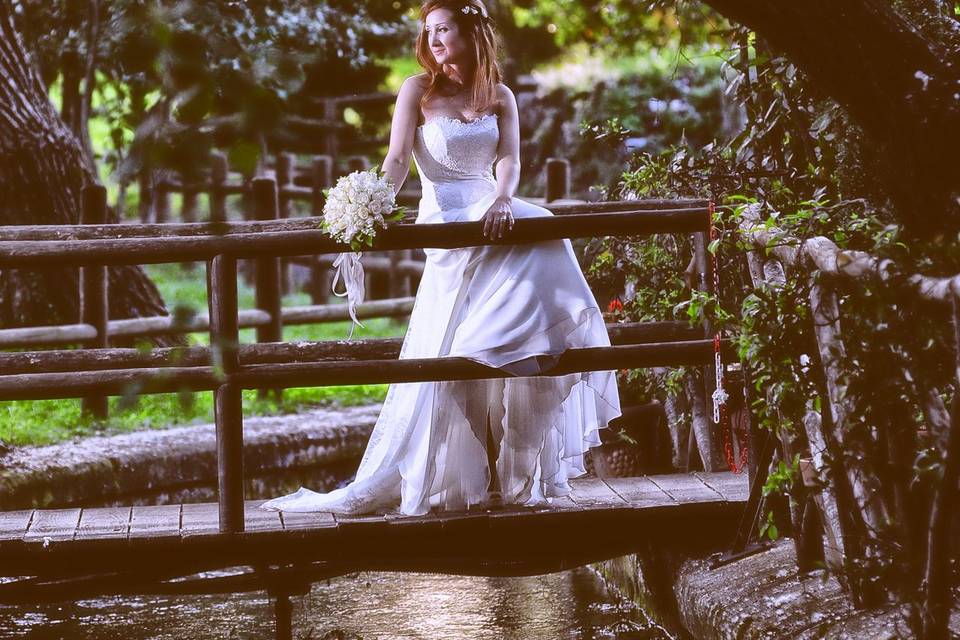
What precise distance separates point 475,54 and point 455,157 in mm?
383

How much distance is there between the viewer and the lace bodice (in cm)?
460

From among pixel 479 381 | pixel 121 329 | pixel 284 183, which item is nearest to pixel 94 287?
pixel 121 329

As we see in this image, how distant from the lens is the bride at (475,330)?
4.32m

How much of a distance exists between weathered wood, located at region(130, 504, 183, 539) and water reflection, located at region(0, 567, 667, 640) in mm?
650

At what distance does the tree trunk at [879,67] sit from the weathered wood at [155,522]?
2.47m

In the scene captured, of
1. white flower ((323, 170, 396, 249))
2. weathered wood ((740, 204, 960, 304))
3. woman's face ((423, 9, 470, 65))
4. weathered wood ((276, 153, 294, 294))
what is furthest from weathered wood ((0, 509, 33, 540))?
weathered wood ((276, 153, 294, 294))

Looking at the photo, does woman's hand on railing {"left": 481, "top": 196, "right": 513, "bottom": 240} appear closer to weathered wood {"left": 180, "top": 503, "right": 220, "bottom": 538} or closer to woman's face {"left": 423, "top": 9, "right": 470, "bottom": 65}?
woman's face {"left": 423, "top": 9, "right": 470, "bottom": 65}

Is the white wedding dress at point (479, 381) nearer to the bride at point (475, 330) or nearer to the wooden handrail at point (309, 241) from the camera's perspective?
the bride at point (475, 330)

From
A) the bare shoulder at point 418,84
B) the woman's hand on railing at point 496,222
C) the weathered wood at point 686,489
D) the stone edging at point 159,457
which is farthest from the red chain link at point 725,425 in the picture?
the stone edging at point 159,457

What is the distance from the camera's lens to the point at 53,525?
432 centimetres

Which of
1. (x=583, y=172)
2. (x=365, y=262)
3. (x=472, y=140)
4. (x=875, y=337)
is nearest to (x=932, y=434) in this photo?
(x=875, y=337)

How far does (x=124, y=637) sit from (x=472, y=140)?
2.38 metres

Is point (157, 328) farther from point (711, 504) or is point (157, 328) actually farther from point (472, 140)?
point (711, 504)

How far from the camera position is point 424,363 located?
4125mm
